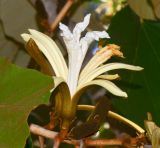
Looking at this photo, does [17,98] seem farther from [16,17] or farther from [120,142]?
[16,17]

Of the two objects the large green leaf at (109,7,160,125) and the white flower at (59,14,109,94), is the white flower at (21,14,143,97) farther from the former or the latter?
the large green leaf at (109,7,160,125)

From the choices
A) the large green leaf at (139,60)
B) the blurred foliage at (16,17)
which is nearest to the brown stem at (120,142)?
the large green leaf at (139,60)

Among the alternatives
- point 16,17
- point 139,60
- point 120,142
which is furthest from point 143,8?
point 120,142

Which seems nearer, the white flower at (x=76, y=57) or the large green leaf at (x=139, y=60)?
the white flower at (x=76, y=57)

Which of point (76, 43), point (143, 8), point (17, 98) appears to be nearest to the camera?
point (17, 98)

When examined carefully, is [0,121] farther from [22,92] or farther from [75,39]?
[75,39]

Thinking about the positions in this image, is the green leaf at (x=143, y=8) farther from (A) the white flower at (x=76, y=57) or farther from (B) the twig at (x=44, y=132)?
(B) the twig at (x=44, y=132)
